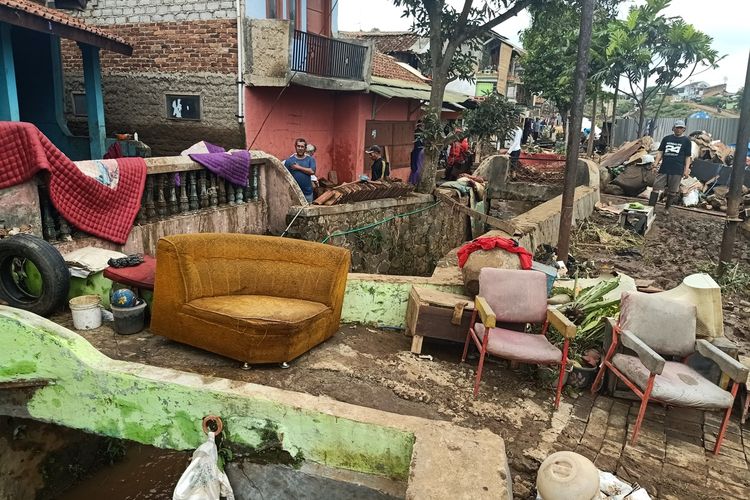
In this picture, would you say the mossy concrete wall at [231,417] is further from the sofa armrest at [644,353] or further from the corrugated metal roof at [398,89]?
the corrugated metal roof at [398,89]

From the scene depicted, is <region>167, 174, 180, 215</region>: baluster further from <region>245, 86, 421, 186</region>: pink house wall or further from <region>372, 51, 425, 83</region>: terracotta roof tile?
<region>372, 51, 425, 83</region>: terracotta roof tile

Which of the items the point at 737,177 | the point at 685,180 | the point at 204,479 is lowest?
the point at 204,479

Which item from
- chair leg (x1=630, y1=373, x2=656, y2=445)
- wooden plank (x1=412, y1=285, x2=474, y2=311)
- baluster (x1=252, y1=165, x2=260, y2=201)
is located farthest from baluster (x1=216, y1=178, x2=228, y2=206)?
chair leg (x1=630, y1=373, x2=656, y2=445)

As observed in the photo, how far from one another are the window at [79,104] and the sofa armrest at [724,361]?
11848 millimetres

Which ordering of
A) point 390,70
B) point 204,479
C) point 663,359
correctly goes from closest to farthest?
point 204,479
point 663,359
point 390,70

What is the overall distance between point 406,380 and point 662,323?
2.10 m

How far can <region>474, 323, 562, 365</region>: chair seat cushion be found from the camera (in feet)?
13.2

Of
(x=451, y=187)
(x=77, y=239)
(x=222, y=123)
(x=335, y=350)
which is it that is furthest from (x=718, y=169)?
(x=77, y=239)

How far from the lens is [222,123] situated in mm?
10242

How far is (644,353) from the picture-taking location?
3.71m

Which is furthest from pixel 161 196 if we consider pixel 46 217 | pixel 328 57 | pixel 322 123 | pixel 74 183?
pixel 322 123

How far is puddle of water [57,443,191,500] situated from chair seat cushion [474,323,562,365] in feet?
8.47

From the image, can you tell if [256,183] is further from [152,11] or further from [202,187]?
[152,11]

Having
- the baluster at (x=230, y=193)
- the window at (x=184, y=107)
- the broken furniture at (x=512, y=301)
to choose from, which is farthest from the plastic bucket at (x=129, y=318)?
the window at (x=184, y=107)
